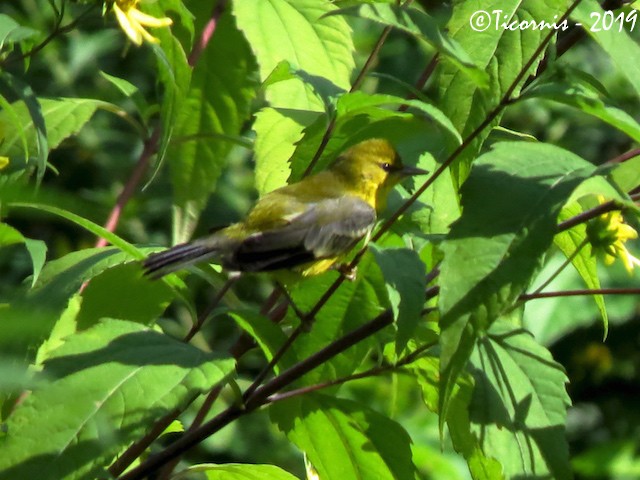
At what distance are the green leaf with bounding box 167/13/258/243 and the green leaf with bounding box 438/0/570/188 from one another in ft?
1.60

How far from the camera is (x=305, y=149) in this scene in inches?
60.4

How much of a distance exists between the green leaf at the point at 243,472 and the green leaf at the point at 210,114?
0.45 metres

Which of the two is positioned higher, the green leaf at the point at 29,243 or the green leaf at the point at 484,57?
the green leaf at the point at 484,57

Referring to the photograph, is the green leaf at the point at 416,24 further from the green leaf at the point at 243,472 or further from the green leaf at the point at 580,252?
the green leaf at the point at 243,472

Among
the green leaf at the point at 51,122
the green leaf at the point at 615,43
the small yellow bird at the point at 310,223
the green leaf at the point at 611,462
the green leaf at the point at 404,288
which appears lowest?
the green leaf at the point at 611,462

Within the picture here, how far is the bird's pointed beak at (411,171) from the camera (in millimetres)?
1707

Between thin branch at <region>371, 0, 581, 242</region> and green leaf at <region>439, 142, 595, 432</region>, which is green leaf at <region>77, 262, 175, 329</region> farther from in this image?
green leaf at <region>439, 142, 595, 432</region>

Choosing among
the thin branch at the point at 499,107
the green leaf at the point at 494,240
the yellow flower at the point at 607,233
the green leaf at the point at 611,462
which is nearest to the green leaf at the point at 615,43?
the thin branch at the point at 499,107

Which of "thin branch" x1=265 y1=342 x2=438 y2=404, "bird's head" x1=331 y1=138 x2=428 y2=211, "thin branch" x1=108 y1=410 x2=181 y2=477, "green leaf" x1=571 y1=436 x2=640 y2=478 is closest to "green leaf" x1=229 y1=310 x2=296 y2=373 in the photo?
"thin branch" x1=265 y1=342 x2=438 y2=404

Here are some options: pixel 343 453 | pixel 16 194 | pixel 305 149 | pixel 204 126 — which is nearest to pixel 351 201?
pixel 204 126

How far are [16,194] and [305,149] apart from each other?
3.62 ft

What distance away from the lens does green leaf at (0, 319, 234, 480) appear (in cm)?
113

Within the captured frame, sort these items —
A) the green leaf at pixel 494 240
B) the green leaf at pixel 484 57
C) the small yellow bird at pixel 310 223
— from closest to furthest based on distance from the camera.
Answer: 1. the green leaf at pixel 494 240
2. the green leaf at pixel 484 57
3. the small yellow bird at pixel 310 223

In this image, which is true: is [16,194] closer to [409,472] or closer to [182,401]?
[182,401]
